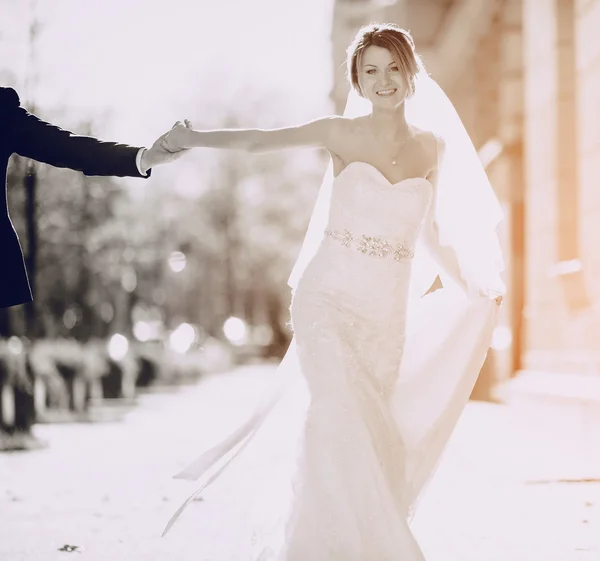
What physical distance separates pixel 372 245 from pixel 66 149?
175cm

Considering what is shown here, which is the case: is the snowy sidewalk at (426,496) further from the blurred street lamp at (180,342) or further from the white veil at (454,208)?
the blurred street lamp at (180,342)

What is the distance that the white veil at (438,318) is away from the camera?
564 centimetres

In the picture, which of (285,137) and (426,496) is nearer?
(285,137)

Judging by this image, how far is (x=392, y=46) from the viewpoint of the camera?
5.29 m

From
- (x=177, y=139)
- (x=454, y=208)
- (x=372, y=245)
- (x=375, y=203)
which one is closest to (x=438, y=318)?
(x=454, y=208)

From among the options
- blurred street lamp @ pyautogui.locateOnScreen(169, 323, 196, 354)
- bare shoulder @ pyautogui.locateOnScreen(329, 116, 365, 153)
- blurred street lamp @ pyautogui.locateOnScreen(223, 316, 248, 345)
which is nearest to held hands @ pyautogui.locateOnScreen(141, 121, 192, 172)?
bare shoulder @ pyautogui.locateOnScreen(329, 116, 365, 153)

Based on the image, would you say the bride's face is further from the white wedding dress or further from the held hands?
the held hands

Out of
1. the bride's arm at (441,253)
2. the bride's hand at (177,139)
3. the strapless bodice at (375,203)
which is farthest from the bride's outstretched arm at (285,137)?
the bride's arm at (441,253)

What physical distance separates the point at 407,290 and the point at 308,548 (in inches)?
58.1

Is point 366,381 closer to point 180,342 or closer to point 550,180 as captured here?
point 550,180

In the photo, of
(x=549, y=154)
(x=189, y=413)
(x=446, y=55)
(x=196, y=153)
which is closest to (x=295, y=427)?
(x=549, y=154)

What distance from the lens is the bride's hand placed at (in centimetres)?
586

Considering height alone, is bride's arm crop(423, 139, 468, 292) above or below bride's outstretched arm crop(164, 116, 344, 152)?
below

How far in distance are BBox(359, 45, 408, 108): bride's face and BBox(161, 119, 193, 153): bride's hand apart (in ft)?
3.69
